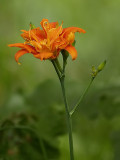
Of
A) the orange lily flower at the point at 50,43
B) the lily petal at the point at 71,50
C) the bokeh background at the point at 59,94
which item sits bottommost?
the bokeh background at the point at 59,94

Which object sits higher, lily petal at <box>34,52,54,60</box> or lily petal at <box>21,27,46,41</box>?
lily petal at <box>21,27,46,41</box>

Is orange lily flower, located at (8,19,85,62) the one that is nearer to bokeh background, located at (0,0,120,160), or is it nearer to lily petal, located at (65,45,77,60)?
lily petal, located at (65,45,77,60)

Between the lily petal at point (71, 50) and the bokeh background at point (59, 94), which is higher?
the lily petal at point (71, 50)

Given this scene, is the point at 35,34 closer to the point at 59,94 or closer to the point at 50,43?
the point at 50,43

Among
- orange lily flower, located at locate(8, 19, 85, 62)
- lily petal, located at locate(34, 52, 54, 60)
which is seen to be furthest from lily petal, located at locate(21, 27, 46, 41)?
lily petal, located at locate(34, 52, 54, 60)

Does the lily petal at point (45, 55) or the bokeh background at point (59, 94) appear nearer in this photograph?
the lily petal at point (45, 55)

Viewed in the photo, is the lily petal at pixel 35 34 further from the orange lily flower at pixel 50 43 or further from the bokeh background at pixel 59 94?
the bokeh background at pixel 59 94

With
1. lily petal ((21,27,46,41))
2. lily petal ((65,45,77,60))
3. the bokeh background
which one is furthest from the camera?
the bokeh background

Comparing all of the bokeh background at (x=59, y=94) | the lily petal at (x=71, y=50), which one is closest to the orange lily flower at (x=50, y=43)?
the lily petal at (x=71, y=50)

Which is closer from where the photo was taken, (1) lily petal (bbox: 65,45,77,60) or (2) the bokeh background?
(1) lily petal (bbox: 65,45,77,60)

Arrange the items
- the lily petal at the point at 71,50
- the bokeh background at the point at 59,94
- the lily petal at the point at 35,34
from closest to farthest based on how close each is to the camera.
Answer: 1. the lily petal at the point at 71,50
2. the lily petal at the point at 35,34
3. the bokeh background at the point at 59,94
